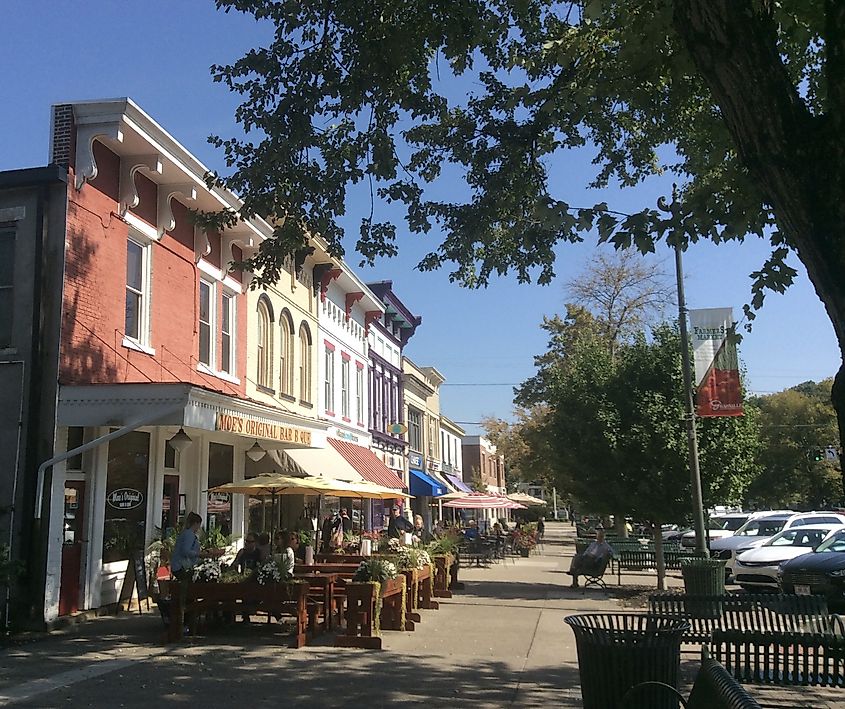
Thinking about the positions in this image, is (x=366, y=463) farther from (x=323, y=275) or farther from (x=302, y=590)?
(x=302, y=590)

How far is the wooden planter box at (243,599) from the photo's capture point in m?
11.0

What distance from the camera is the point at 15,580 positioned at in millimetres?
11484

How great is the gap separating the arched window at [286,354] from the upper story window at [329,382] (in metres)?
3.02

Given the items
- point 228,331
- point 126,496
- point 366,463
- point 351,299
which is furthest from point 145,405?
point 351,299

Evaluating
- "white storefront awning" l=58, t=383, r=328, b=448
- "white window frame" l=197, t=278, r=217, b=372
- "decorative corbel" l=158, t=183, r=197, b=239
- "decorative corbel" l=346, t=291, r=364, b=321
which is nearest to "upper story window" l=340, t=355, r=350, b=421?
"decorative corbel" l=346, t=291, r=364, b=321

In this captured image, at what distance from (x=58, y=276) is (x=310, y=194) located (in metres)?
4.54

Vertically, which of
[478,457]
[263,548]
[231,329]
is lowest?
[263,548]

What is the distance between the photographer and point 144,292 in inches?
578

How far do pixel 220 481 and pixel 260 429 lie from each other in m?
4.29

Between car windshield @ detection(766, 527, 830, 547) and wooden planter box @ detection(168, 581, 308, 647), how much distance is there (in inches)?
558

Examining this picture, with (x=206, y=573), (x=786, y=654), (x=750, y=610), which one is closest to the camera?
(x=786, y=654)

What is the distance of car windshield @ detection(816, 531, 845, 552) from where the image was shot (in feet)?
58.7

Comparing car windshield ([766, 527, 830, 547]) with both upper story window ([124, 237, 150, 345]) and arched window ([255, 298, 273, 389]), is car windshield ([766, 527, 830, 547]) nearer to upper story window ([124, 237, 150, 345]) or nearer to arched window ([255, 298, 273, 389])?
arched window ([255, 298, 273, 389])

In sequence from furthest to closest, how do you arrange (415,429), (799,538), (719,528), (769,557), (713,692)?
(415,429), (719,528), (799,538), (769,557), (713,692)
